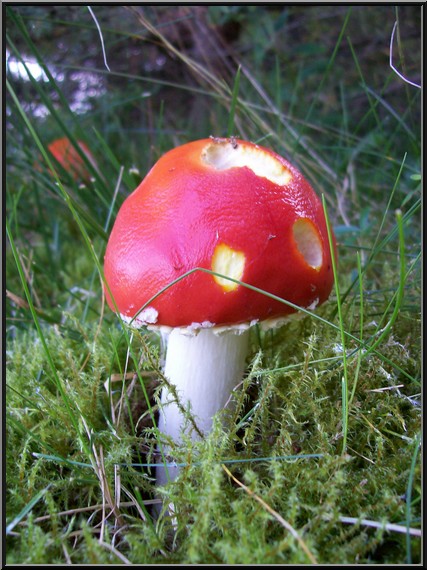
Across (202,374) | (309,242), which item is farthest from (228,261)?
(202,374)

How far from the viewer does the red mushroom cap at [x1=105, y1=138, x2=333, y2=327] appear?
1.01 meters

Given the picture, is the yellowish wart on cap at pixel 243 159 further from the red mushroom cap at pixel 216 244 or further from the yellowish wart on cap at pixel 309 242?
the yellowish wart on cap at pixel 309 242

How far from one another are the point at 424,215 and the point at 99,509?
41.1 inches

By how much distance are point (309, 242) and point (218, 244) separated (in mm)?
276

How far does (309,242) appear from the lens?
115 centimetres

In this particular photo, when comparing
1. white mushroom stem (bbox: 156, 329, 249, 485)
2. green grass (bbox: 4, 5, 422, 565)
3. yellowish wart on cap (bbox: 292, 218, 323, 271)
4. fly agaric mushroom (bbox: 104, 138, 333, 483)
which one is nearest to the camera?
green grass (bbox: 4, 5, 422, 565)

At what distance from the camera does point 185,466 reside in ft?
3.36

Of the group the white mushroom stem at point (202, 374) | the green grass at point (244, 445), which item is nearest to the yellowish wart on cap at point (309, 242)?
the green grass at point (244, 445)

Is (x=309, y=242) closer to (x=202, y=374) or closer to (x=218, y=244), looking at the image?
(x=218, y=244)

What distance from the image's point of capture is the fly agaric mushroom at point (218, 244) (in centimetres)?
101

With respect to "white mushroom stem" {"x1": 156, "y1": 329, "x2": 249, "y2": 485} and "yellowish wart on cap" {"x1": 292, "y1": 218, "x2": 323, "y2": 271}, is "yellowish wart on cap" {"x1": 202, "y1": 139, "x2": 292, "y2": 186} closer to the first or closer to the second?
"yellowish wart on cap" {"x1": 292, "y1": 218, "x2": 323, "y2": 271}

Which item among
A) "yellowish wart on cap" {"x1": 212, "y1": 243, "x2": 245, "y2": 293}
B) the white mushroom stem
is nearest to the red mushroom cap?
"yellowish wart on cap" {"x1": 212, "y1": 243, "x2": 245, "y2": 293}

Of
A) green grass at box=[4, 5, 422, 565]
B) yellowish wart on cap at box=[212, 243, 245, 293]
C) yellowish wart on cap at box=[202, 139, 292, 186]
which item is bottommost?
green grass at box=[4, 5, 422, 565]

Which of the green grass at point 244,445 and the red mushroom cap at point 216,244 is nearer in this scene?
the green grass at point 244,445
